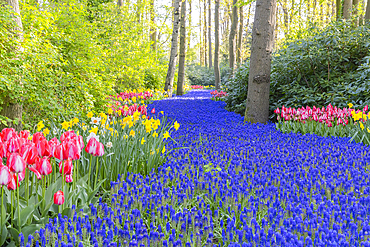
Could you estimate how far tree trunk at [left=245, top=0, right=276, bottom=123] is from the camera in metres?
6.19

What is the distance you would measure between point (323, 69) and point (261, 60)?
202cm

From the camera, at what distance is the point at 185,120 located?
6605 mm

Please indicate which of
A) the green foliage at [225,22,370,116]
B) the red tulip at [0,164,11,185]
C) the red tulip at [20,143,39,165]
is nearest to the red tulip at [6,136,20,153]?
the red tulip at [20,143,39,165]

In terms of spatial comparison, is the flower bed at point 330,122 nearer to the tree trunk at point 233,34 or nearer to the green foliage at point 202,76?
the tree trunk at point 233,34

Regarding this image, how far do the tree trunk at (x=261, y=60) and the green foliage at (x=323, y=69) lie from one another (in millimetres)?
782

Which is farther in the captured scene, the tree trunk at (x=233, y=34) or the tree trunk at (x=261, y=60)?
the tree trunk at (x=233, y=34)

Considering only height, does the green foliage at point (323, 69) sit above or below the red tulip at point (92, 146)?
above

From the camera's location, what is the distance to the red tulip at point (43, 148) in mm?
2035

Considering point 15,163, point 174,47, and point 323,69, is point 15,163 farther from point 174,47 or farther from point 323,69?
point 174,47

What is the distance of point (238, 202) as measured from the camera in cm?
239

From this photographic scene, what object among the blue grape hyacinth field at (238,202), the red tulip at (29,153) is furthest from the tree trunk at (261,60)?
the red tulip at (29,153)

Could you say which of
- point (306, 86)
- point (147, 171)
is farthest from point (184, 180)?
point (306, 86)

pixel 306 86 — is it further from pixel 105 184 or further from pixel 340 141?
pixel 105 184

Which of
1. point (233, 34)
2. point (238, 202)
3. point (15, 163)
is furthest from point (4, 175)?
point (233, 34)
